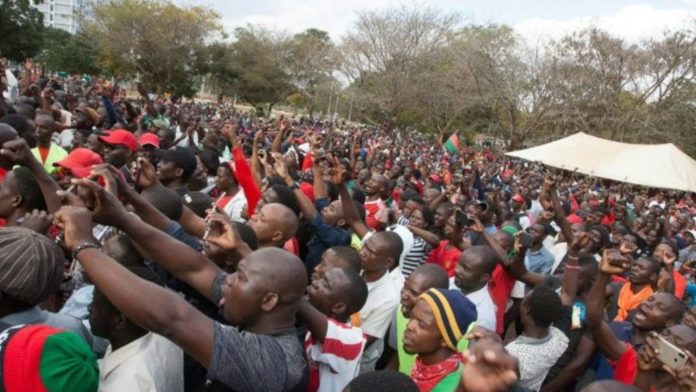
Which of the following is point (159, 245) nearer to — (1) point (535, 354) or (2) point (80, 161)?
(1) point (535, 354)

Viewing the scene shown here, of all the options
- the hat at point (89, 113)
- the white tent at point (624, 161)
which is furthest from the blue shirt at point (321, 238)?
the white tent at point (624, 161)

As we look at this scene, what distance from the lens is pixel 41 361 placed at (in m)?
1.49

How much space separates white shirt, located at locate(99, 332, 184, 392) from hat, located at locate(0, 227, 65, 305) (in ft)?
1.09

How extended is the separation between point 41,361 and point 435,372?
160 centimetres

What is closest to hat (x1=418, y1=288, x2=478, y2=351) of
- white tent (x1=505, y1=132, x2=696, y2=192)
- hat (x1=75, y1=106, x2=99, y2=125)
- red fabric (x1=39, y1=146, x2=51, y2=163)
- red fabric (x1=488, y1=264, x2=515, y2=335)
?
red fabric (x1=488, y1=264, x2=515, y2=335)

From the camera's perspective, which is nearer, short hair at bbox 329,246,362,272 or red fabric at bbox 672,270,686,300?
short hair at bbox 329,246,362,272

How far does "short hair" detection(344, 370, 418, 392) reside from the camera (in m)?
1.67

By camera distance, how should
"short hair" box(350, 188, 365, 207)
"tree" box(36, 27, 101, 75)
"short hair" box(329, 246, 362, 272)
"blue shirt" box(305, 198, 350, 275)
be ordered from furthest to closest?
"tree" box(36, 27, 101, 75) < "short hair" box(350, 188, 365, 207) < "blue shirt" box(305, 198, 350, 275) < "short hair" box(329, 246, 362, 272)

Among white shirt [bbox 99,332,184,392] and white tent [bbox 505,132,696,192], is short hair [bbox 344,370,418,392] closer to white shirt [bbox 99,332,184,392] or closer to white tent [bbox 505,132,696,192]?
white shirt [bbox 99,332,184,392]

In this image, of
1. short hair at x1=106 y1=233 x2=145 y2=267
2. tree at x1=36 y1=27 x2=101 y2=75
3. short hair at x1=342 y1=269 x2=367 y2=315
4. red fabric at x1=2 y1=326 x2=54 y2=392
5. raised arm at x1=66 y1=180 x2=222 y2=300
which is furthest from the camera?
tree at x1=36 y1=27 x2=101 y2=75

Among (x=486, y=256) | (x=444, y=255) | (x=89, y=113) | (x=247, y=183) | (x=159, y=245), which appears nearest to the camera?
(x=159, y=245)

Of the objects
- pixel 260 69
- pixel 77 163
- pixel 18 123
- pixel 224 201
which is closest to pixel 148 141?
pixel 18 123

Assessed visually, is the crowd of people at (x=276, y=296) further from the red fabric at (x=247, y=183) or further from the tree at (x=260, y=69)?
the tree at (x=260, y=69)

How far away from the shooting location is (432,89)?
3198 centimetres
